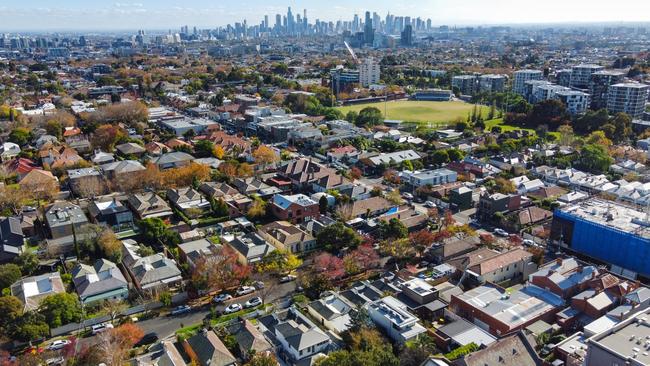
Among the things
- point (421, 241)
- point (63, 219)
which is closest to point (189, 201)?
point (63, 219)

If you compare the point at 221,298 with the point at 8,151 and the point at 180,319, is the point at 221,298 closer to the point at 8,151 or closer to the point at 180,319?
the point at 180,319

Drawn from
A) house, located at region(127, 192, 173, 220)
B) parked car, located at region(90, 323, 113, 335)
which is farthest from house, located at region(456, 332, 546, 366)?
house, located at region(127, 192, 173, 220)

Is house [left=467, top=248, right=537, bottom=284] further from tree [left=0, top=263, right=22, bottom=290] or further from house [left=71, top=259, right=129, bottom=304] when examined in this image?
tree [left=0, top=263, right=22, bottom=290]

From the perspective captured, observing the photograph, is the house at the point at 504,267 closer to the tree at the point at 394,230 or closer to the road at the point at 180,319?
the tree at the point at 394,230

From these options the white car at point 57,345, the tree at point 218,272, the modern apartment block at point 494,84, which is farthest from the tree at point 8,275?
the modern apartment block at point 494,84

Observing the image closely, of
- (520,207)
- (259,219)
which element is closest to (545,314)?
(520,207)
